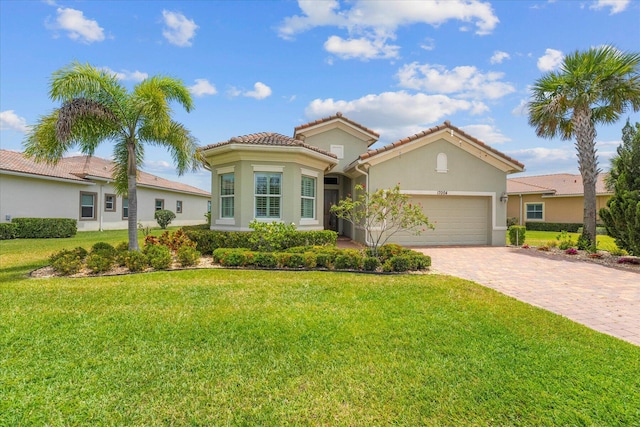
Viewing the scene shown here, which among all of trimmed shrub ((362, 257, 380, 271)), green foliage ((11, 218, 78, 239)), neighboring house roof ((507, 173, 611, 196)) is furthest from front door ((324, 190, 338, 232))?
neighboring house roof ((507, 173, 611, 196))

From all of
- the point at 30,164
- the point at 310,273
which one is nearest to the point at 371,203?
the point at 310,273

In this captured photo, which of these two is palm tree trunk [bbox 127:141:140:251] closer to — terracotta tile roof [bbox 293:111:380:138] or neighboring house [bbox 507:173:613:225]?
terracotta tile roof [bbox 293:111:380:138]

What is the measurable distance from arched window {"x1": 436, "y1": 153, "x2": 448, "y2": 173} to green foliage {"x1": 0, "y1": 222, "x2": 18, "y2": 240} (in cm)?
2181

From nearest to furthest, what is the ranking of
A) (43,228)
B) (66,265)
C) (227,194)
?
(66,265) < (227,194) < (43,228)

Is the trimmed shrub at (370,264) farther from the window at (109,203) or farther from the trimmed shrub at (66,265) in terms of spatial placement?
the window at (109,203)

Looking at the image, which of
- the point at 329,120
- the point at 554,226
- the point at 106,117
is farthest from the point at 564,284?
the point at 554,226

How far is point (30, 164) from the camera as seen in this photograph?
64.1 feet

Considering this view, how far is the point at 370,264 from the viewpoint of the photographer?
8.93m

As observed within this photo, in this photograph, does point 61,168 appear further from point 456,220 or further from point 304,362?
point 304,362

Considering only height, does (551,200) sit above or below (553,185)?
below

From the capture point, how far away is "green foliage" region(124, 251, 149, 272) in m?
8.82

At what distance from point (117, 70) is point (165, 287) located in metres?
7.40

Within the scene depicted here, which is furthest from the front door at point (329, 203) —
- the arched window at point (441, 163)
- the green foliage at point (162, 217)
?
the green foliage at point (162, 217)

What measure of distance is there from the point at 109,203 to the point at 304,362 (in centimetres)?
2535
